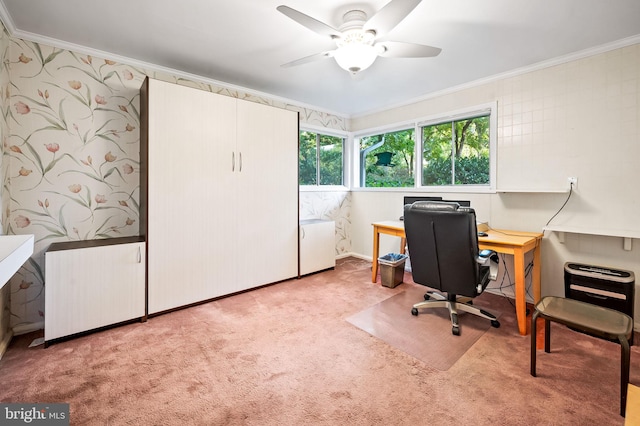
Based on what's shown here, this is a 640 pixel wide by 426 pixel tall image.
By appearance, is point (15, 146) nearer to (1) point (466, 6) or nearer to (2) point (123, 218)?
(2) point (123, 218)

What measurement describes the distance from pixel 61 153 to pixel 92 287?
46.8 inches

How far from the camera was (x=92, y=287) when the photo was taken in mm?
2240

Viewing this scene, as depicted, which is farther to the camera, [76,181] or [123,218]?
[123,218]

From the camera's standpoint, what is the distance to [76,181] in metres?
2.49

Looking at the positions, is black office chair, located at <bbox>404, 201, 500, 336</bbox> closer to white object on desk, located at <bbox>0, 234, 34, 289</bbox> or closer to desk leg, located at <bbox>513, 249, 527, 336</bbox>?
desk leg, located at <bbox>513, 249, 527, 336</bbox>

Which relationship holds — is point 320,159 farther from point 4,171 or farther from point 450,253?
point 4,171

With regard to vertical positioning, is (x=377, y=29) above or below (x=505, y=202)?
above

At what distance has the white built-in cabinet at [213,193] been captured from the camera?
253cm

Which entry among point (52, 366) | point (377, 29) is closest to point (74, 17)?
point (377, 29)

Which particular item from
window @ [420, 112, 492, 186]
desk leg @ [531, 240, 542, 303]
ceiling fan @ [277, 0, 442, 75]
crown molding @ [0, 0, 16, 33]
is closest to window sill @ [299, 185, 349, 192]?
window @ [420, 112, 492, 186]

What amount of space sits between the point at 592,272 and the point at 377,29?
2.50 metres

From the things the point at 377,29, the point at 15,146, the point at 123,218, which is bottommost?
the point at 123,218

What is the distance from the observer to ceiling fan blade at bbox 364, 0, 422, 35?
4.96 ft

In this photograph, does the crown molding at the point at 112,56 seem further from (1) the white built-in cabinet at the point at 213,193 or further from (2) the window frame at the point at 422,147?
(2) the window frame at the point at 422,147
